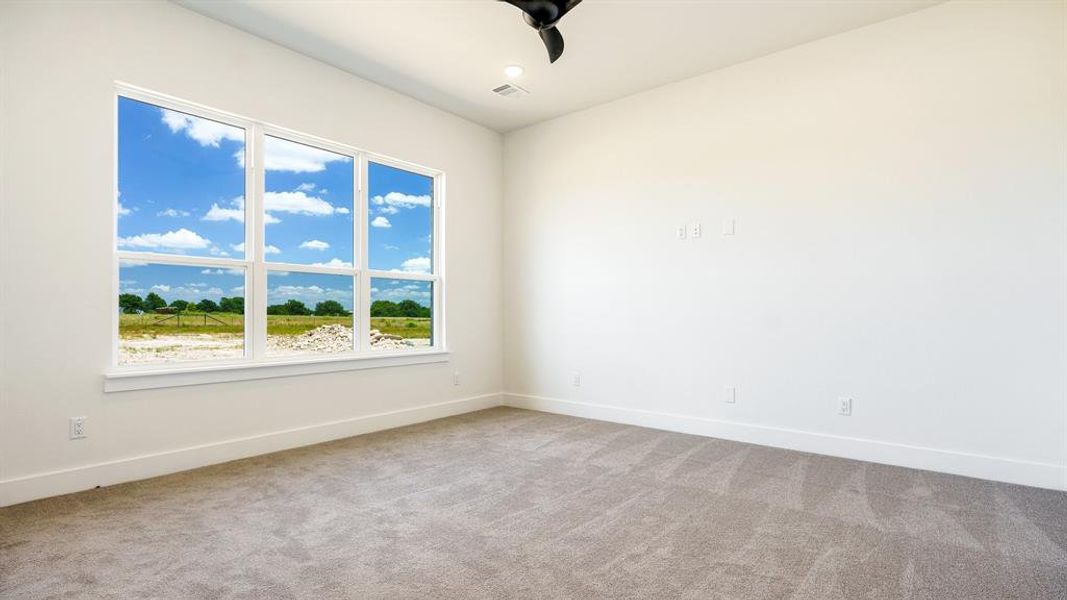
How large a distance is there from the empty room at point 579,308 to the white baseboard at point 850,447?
2 centimetres

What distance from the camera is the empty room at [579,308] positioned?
2.19m

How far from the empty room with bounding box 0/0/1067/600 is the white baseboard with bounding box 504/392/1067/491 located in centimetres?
2

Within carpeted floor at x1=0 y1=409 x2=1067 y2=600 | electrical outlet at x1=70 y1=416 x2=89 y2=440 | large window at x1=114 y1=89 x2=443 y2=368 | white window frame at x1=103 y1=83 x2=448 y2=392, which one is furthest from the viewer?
large window at x1=114 y1=89 x2=443 y2=368

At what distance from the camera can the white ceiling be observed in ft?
10.6

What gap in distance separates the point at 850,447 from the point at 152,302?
185 inches

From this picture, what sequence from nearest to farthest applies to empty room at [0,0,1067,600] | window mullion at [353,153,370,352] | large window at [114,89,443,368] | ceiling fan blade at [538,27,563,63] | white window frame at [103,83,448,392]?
1. empty room at [0,0,1067,600]
2. ceiling fan blade at [538,27,563,63]
3. white window frame at [103,83,448,392]
4. large window at [114,89,443,368]
5. window mullion at [353,153,370,352]

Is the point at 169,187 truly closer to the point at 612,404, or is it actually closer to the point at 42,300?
the point at 42,300

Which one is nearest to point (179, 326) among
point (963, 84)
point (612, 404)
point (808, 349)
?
point (612, 404)

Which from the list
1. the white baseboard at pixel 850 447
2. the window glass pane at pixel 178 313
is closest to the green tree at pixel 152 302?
the window glass pane at pixel 178 313

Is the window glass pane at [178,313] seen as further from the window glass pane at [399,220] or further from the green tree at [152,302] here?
the window glass pane at [399,220]

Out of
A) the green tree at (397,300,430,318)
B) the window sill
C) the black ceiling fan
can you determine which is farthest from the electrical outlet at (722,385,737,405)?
the black ceiling fan

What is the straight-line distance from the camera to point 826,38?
11.8 ft

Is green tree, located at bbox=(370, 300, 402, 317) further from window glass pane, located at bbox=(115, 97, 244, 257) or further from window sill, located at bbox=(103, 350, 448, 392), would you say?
window glass pane, located at bbox=(115, 97, 244, 257)

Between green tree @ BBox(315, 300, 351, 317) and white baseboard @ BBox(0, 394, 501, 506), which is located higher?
green tree @ BBox(315, 300, 351, 317)
